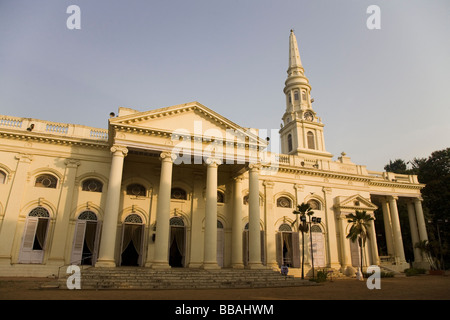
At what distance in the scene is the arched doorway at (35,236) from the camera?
18.1 meters

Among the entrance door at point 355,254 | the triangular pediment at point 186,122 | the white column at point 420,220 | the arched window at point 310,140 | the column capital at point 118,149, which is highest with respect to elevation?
the arched window at point 310,140

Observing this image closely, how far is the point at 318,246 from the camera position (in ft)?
82.2

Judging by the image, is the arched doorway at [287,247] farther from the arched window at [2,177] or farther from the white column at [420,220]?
the arched window at [2,177]

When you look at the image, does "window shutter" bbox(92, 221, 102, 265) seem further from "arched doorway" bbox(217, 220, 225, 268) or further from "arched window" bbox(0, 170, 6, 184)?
"arched doorway" bbox(217, 220, 225, 268)

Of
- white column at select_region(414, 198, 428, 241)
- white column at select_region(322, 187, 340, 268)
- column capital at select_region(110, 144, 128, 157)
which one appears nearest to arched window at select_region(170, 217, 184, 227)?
column capital at select_region(110, 144, 128, 157)

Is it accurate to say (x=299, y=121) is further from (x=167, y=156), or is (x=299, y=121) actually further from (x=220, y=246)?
(x=167, y=156)

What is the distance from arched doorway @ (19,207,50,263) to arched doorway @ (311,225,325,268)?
1856 cm

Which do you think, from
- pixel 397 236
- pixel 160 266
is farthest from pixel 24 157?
pixel 397 236

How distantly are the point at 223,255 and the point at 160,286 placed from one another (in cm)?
818

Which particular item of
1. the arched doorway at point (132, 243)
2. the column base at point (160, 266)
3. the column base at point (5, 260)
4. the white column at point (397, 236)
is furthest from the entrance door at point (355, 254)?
the column base at point (5, 260)

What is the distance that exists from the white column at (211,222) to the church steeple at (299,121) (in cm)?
1497

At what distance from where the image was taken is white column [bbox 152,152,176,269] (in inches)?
668

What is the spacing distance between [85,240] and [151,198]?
467 centimetres

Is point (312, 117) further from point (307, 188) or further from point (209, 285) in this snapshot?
point (209, 285)
